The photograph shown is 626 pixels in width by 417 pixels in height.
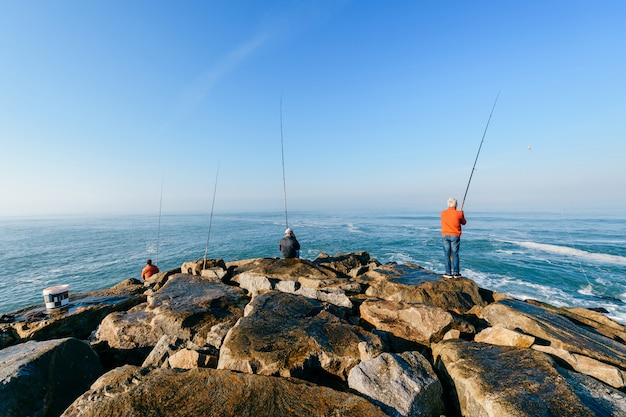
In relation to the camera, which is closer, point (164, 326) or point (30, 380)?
point (30, 380)

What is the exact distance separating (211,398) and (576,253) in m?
34.8

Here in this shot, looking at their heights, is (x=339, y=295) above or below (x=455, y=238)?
below

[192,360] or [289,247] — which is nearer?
[192,360]

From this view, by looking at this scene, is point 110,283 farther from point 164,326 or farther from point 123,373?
point 123,373

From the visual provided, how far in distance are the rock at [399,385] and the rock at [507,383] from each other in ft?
1.34

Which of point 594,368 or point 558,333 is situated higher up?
point 594,368

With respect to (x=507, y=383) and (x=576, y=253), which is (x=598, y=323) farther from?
(x=576, y=253)

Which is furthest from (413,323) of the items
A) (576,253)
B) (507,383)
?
(576,253)

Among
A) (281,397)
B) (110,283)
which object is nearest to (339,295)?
(281,397)

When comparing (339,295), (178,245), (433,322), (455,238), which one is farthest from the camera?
(178,245)

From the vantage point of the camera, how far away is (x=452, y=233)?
305 inches

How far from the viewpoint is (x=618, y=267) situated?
19609mm

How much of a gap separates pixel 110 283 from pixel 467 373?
2280 centimetres

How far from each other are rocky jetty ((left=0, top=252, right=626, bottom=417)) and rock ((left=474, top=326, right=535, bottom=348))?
0.02 metres
